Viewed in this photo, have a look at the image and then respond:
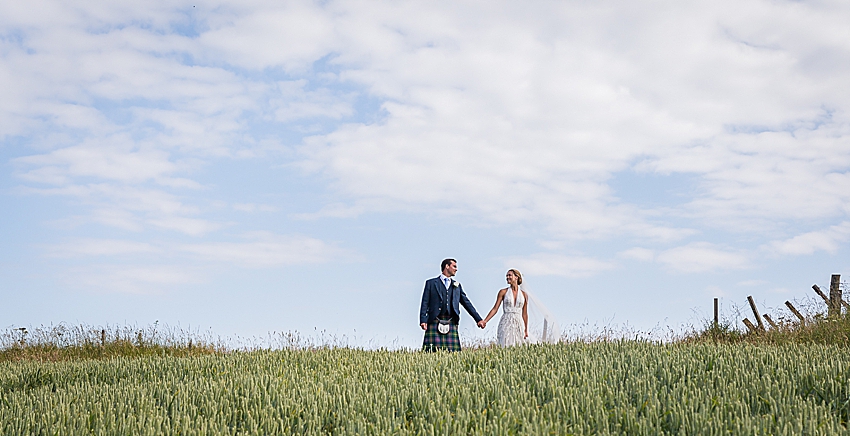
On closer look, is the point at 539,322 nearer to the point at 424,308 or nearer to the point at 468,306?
the point at 468,306

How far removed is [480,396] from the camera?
5754mm

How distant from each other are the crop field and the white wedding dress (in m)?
4.81

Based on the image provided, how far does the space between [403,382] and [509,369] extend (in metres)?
1.22

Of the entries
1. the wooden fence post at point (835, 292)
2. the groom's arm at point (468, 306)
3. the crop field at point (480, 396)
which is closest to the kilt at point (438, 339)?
the groom's arm at point (468, 306)

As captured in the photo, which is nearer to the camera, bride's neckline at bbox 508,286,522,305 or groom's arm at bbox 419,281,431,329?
groom's arm at bbox 419,281,431,329

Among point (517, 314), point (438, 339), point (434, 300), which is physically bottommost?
point (438, 339)

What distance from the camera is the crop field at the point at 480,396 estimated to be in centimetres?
478

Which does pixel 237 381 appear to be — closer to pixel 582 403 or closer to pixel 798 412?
pixel 582 403

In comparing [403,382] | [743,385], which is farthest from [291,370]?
[743,385]

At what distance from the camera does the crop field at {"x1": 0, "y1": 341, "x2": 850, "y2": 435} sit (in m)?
4.78

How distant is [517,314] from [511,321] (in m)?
0.19

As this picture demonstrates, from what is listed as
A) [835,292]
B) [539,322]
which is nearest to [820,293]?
[835,292]

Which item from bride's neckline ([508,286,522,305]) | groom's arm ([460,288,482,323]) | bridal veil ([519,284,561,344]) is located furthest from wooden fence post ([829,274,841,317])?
groom's arm ([460,288,482,323])

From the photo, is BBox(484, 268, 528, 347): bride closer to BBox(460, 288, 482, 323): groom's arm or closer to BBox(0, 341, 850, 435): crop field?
BBox(460, 288, 482, 323): groom's arm
